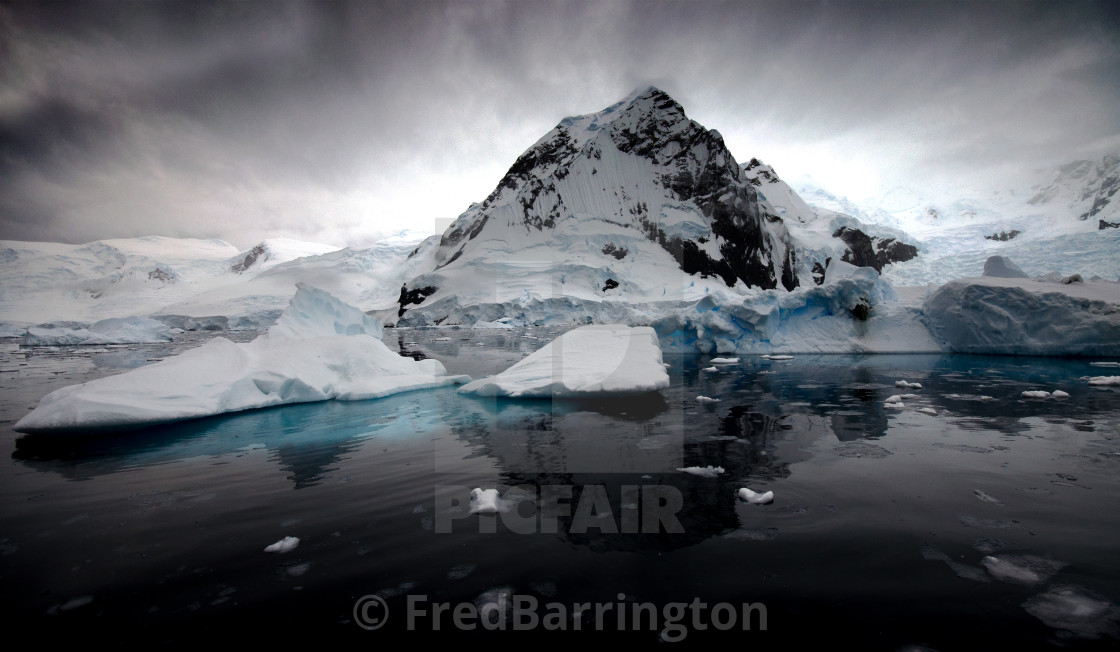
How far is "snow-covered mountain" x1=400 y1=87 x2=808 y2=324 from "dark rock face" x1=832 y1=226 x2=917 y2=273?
9359 mm

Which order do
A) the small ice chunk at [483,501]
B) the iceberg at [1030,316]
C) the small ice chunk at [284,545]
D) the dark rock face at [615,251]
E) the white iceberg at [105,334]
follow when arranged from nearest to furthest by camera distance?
the small ice chunk at [284,545], the small ice chunk at [483,501], the iceberg at [1030,316], the white iceberg at [105,334], the dark rock face at [615,251]

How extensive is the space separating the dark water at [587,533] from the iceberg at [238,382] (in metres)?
0.45

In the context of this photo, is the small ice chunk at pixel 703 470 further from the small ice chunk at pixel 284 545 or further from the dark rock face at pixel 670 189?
the dark rock face at pixel 670 189

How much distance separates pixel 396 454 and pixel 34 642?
10.7 ft

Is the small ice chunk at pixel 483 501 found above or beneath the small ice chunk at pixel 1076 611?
above

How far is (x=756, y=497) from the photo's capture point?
149 inches

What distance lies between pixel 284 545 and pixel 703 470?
3605 millimetres

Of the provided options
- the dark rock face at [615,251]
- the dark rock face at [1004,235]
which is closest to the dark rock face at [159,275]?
the dark rock face at [615,251]

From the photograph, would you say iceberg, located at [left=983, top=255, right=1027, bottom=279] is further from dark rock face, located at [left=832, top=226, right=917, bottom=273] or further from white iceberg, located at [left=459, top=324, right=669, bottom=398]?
dark rock face, located at [left=832, top=226, right=917, bottom=273]

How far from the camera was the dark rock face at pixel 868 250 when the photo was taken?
247ft

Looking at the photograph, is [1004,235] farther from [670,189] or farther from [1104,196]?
[670,189]

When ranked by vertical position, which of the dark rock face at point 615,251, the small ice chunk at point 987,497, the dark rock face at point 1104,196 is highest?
the dark rock face at point 1104,196

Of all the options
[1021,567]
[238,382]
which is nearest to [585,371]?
[238,382]

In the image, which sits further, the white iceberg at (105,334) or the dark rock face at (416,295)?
the dark rock face at (416,295)
